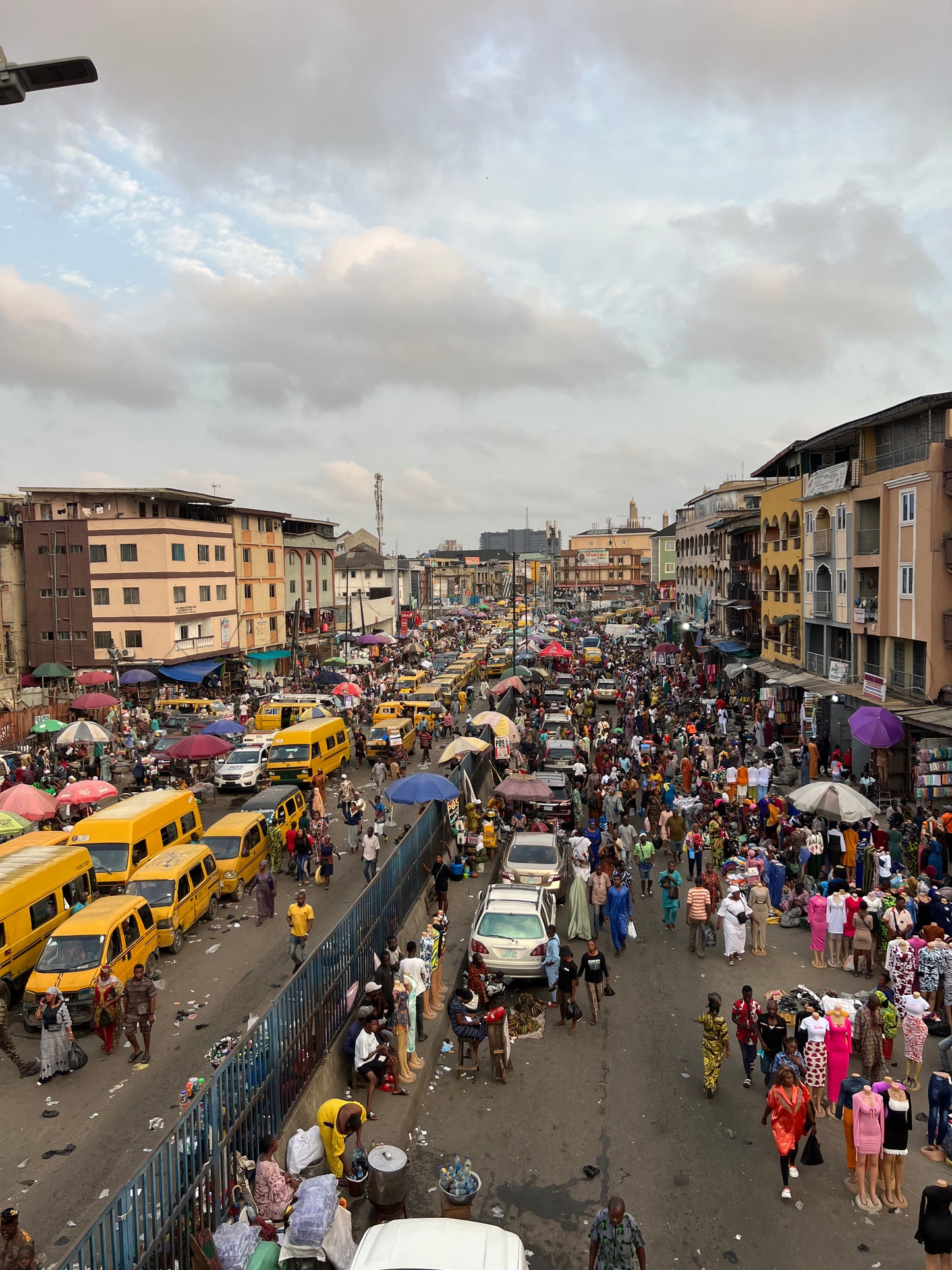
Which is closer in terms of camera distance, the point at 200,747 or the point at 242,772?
the point at 200,747

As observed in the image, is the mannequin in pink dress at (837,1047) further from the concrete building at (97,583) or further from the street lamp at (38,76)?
the concrete building at (97,583)

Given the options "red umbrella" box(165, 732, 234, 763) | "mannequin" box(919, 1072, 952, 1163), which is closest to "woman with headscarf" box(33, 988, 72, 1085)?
"mannequin" box(919, 1072, 952, 1163)

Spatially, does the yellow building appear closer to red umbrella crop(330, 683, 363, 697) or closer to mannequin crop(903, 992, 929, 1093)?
red umbrella crop(330, 683, 363, 697)

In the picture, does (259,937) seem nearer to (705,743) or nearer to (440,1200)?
(440,1200)

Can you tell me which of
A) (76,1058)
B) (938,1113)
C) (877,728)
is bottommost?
(76,1058)

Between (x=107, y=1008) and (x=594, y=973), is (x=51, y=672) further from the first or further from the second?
(x=594, y=973)

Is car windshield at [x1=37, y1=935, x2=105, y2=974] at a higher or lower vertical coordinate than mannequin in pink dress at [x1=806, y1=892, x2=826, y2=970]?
higher

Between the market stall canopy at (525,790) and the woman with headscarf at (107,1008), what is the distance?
9955 mm

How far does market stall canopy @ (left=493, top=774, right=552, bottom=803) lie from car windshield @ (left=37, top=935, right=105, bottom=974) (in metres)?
9.85

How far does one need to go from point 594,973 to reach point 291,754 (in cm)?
1486

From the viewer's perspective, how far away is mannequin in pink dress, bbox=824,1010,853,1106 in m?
9.86

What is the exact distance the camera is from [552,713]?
115 feet

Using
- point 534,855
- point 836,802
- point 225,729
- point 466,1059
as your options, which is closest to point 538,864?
point 534,855

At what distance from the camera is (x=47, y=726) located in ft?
98.7
